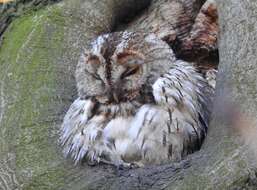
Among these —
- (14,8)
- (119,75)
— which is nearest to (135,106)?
(119,75)

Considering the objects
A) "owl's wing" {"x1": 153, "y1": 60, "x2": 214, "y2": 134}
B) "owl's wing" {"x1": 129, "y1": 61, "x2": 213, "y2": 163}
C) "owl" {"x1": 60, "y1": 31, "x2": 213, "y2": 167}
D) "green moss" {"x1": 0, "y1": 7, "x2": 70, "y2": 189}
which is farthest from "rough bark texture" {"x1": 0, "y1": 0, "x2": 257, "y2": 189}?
"owl's wing" {"x1": 153, "y1": 60, "x2": 214, "y2": 134}

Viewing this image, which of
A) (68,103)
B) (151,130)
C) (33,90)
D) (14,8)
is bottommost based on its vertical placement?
(151,130)

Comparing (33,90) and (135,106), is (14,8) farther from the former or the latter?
(135,106)

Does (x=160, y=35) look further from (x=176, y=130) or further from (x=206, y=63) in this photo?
(x=176, y=130)

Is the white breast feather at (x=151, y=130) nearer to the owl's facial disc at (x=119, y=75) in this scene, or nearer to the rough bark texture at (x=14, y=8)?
the owl's facial disc at (x=119, y=75)

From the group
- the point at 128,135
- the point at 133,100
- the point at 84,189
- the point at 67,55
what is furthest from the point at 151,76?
the point at 84,189

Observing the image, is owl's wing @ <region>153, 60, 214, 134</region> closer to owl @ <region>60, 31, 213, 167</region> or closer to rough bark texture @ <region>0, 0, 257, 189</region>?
owl @ <region>60, 31, 213, 167</region>
